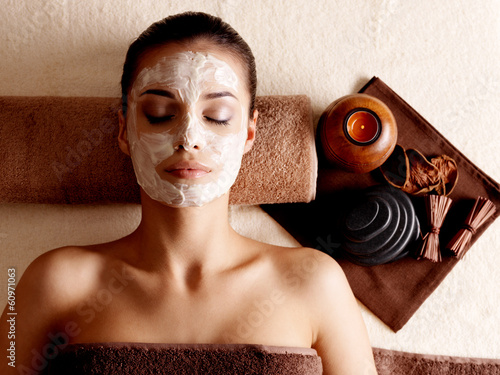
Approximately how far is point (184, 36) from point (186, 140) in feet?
0.73

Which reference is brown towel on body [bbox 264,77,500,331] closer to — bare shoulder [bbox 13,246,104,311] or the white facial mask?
the white facial mask

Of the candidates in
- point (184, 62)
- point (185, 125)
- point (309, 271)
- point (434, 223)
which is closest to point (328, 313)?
point (309, 271)

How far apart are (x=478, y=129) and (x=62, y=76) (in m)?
1.11

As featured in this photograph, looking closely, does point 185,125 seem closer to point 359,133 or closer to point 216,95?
point 216,95

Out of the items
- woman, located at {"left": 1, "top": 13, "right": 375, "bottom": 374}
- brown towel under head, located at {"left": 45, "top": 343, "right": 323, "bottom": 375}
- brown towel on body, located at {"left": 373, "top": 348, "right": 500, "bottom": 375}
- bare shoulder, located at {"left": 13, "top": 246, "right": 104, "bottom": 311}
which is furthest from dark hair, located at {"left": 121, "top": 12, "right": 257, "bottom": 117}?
brown towel on body, located at {"left": 373, "top": 348, "right": 500, "bottom": 375}

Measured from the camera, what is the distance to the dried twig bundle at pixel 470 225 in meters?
1.09

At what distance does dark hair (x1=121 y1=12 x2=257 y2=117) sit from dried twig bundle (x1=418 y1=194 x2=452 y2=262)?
53 centimetres

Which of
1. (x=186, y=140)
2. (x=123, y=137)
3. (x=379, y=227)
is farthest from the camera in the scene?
(x=379, y=227)

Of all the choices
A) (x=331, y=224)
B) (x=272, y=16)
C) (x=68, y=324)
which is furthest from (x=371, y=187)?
(x=68, y=324)

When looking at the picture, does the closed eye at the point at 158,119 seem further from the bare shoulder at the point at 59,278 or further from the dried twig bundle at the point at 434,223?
the dried twig bundle at the point at 434,223

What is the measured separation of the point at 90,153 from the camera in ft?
3.27

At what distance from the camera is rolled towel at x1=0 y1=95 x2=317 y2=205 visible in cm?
99

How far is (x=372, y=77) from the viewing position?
115 centimetres

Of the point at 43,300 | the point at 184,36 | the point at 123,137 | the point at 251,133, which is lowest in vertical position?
the point at 43,300
